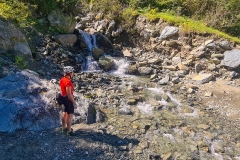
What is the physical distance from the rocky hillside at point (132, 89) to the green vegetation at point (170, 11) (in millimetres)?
555

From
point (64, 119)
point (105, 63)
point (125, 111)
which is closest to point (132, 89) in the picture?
point (125, 111)

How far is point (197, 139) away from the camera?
7.71m

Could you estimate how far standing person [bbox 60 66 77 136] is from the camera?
5.89 m

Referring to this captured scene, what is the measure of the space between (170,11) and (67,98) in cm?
1353

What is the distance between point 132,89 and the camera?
11039 mm

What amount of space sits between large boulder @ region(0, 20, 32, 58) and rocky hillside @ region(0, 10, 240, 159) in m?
0.04

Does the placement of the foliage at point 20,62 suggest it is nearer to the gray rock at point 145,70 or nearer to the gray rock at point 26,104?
the gray rock at point 26,104

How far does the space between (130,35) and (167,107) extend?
8.02 meters

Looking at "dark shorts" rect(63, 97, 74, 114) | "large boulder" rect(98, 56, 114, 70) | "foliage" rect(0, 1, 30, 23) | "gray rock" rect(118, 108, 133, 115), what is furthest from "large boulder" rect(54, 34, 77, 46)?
"dark shorts" rect(63, 97, 74, 114)

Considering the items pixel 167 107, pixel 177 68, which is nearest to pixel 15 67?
pixel 167 107

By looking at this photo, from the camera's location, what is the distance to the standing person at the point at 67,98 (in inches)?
232

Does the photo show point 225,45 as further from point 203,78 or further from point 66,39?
point 66,39

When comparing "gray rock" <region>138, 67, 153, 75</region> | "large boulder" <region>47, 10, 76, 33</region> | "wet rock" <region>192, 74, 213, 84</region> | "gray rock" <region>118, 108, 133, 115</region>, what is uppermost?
"large boulder" <region>47, 10, 76, 33</region>

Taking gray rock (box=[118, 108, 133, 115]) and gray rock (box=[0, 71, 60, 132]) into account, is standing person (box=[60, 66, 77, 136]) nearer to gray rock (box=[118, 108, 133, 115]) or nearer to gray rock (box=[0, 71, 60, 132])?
gray rock (box=[0, 71, 60, 132])
